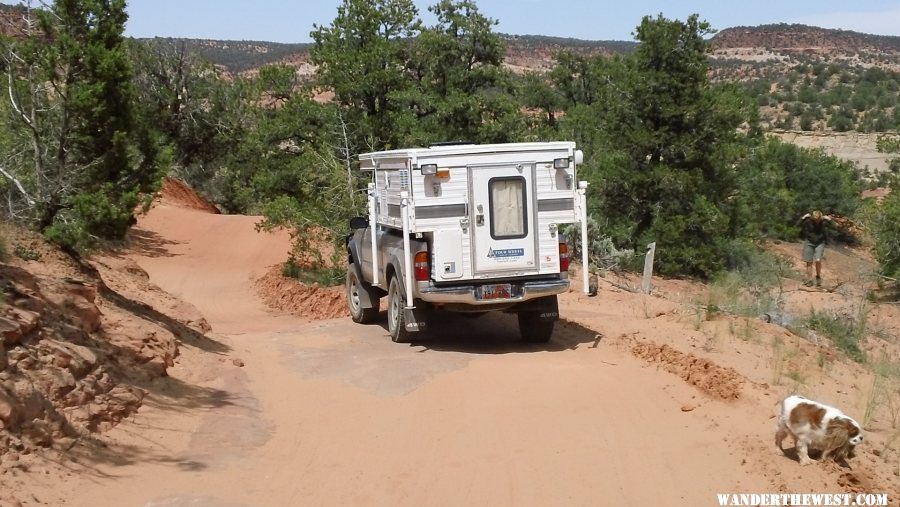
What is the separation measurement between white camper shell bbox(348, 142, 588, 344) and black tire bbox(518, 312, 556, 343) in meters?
0.63

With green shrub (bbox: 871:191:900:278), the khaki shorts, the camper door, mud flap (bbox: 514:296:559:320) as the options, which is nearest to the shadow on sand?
mud flap (bbox: 514:296:559:320)

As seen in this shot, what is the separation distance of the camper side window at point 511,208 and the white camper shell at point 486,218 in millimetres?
12

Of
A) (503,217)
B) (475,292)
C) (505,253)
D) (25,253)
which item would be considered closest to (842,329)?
(505,253)

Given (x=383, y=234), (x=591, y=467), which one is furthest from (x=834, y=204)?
(x=591, y=467)

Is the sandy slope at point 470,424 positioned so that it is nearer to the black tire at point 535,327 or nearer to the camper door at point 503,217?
the black tire at point 535,327

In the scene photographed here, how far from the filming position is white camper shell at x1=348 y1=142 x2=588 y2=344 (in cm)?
1148

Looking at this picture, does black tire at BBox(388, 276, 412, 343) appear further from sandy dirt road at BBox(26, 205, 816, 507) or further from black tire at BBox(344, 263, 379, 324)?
black tire at BBox(344, 263, 379, 324)

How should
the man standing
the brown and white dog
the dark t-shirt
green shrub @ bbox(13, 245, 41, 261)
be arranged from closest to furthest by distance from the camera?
the brown and white dog < green shrub @ bbox(13, 245, 41, 261) < the man standing < the dark t-shirt

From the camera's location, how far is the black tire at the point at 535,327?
40.1ft

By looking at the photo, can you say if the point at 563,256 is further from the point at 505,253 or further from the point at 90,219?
the point at 90,219

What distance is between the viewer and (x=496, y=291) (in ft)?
37.9

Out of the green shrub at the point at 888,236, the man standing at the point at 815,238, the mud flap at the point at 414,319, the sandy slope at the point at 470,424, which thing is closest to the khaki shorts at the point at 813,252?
the man standing at the point at 815,238

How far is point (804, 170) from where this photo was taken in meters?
37.5

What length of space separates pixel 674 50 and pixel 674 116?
1676 millimetres
